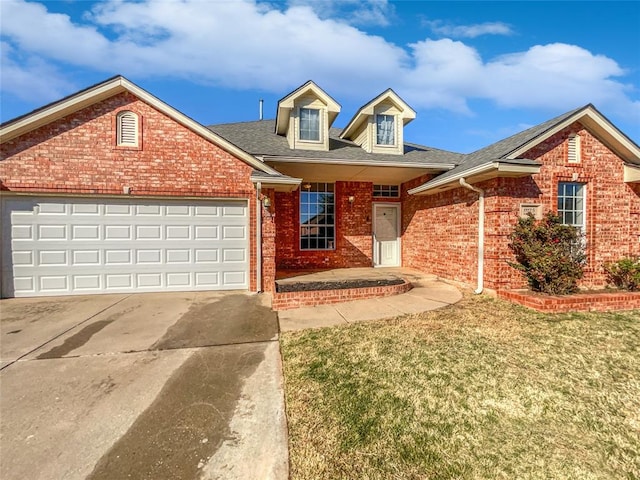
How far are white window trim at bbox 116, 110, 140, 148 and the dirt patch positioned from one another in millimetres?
5170

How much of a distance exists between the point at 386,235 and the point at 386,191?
5.68ft

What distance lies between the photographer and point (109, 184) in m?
7.27

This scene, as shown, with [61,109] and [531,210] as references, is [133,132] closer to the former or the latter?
[61,109]

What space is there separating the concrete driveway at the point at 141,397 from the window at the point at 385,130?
24.0ft

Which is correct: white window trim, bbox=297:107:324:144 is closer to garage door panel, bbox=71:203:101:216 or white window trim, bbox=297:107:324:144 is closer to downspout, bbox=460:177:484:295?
downspout, bbox=460:177:484:295

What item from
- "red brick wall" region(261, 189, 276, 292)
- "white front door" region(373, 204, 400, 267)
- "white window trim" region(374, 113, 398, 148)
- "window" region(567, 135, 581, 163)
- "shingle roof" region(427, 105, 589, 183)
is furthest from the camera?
"white front door" region(373, 204, 400, 267)

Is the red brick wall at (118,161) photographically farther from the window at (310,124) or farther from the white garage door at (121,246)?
the window at (310,124)

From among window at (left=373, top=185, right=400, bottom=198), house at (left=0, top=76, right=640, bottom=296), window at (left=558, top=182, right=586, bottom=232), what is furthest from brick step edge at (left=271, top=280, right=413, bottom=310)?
window at (left=373, top=185, right=400, bottom=198)

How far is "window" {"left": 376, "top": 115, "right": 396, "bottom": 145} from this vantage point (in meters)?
10.0

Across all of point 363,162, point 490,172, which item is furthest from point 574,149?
point 363,162

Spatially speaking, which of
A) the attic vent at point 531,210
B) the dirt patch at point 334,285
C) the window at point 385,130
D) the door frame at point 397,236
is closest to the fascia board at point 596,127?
the attic vent at point 531,210

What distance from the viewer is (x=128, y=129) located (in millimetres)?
7355

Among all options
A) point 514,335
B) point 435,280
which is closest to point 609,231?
point 435,280

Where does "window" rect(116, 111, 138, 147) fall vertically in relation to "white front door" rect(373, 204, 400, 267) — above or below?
above
